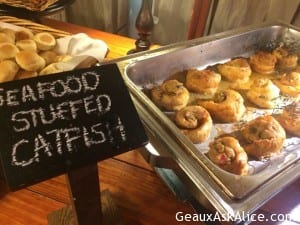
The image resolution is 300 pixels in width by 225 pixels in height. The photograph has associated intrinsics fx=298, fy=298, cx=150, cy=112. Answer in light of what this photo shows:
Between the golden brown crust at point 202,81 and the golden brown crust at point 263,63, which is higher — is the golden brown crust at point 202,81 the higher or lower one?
the lower one

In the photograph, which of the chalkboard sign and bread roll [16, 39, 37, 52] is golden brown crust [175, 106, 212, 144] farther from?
bread roll [16, 39, 37, 52]

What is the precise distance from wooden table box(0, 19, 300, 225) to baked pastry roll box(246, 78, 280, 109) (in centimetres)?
33

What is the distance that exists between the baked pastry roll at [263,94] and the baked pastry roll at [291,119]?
0.07m

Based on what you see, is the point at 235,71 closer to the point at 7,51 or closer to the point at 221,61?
the point at 221,61

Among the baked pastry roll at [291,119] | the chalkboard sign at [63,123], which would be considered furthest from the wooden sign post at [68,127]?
the baked pastry roll at [291,119]

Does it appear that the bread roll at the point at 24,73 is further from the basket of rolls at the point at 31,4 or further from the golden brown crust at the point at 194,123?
the golden brown crust at the point at 194,123

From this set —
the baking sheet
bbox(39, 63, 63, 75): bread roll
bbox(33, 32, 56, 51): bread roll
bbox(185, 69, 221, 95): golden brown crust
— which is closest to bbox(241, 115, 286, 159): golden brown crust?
the baking sheet

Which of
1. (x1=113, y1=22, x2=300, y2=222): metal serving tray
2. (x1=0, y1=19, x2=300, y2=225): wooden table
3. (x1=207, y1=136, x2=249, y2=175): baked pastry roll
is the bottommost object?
(x1=0, y1=19, x2=300, y2=225): wooden table

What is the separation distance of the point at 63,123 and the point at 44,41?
744 mm

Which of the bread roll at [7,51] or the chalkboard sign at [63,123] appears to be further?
the bread roll at [7,51]

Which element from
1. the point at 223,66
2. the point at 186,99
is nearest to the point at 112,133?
the point at 186,99

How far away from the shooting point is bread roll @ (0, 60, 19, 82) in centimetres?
99

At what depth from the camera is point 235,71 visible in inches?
48.3

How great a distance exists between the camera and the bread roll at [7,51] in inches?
41.8
